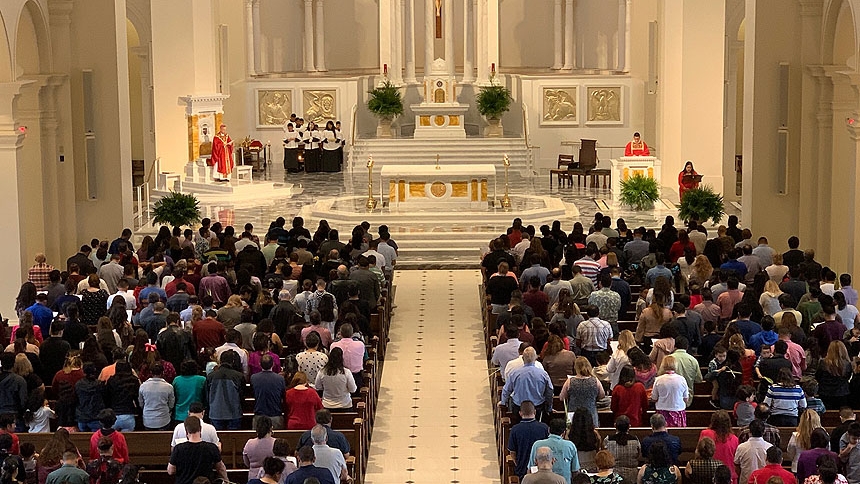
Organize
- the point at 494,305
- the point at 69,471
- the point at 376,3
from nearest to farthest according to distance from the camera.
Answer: the point at 69,471 < the point at 494,305 < the point at 376,3

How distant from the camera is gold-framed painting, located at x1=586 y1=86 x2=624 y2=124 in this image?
104ft

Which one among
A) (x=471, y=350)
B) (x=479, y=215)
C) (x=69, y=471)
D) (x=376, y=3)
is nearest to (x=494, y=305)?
(x=471, y=350)

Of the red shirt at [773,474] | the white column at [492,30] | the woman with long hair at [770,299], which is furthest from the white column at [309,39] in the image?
the red shirt at [773,474]

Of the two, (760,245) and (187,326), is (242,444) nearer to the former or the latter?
(187,326)

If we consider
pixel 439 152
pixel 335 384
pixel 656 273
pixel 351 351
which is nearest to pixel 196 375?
pixel 335 384

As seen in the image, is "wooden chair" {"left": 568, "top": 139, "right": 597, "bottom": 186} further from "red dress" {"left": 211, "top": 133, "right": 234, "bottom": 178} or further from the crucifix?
"red dress" {"left": 211, "top": 133, "right": 234, "bottom": 178}

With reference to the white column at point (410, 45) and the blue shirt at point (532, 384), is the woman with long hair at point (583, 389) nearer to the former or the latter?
the blue shirt at point (532, 384)

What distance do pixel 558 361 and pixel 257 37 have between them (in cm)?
2231

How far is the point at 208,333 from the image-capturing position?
1244 cm

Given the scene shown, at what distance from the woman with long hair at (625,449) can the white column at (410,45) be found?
24056mm

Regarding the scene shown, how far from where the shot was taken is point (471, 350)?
52.9ft

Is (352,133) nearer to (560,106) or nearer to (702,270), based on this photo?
(560,106)

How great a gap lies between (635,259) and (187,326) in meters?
6.24

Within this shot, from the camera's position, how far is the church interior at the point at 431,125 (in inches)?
697
